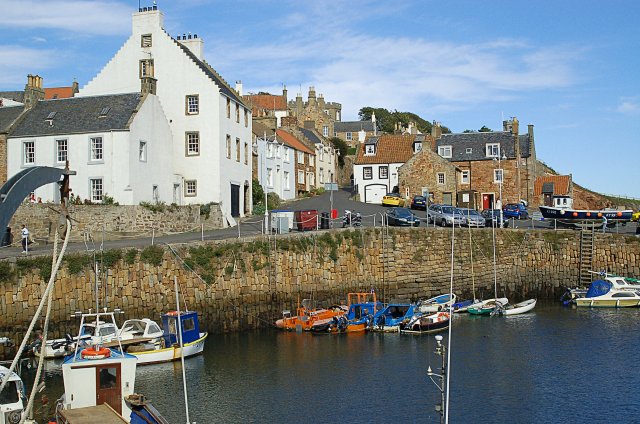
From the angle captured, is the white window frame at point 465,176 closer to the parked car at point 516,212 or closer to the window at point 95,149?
the parked car at point 516,212

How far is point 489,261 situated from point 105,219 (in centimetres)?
2467

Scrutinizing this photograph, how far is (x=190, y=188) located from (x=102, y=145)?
7.22 metres

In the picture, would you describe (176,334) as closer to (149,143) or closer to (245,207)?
(149,143)

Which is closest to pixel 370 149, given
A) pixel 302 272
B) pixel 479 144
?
pixel 479 144

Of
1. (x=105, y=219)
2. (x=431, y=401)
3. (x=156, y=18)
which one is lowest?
(x=431, y=401)

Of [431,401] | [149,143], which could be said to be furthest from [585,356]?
[149,143]

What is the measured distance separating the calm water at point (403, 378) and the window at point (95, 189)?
1435 cm

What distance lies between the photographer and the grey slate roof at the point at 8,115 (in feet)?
153

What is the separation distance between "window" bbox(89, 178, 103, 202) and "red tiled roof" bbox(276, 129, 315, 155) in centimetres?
2940

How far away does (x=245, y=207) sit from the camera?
54219 millimetres

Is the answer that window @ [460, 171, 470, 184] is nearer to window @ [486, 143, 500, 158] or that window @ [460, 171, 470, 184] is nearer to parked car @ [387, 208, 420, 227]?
window @ [486, 143, 500, 158]

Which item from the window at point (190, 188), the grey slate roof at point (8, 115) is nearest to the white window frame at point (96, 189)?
the window at point (190, 188)

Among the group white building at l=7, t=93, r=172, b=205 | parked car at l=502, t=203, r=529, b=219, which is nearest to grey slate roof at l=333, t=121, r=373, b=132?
parked car at l=502, t=203, r=529, b=219

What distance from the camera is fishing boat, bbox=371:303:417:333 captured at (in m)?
36.4
